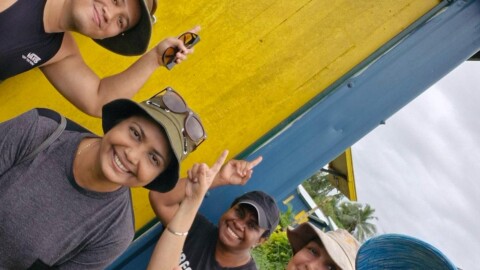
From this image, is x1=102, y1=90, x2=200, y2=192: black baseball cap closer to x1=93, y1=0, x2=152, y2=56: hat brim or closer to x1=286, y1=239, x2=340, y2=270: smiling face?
x1=93, y1=0, x2=152, y2=56: hat brim

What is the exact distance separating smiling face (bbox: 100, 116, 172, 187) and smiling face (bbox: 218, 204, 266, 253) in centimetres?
119

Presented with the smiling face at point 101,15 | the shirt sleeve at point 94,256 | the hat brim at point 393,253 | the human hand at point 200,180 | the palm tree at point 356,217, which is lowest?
the hat brim at point 393,253

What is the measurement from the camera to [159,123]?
1972 mm

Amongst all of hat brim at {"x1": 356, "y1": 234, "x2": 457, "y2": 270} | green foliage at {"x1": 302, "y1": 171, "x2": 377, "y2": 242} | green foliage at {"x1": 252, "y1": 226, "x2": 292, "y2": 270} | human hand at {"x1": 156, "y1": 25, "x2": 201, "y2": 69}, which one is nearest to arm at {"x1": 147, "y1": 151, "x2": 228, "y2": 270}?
human hand at {"x1": 156, "y1": 25, "x2": 201, "y2": 69}

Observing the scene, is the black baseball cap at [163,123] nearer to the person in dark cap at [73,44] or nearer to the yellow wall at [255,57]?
the person in dark cap at [73,44]

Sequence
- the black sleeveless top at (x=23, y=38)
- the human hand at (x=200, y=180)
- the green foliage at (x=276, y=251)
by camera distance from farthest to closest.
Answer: the green foliage at (x=276, y=251) < the human hand at (x=200, y=180) < the black sleeveless top at (x=23, y=38)

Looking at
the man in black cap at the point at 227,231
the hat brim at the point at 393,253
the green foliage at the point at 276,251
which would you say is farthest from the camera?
the green foliage at the point at 276,251

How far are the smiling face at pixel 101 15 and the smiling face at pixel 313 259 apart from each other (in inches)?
63.4

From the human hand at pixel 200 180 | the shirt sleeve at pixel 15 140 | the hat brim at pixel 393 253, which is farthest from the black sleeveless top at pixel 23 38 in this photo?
the hat brim at pixel 393 253

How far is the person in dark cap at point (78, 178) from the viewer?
184 centimetres

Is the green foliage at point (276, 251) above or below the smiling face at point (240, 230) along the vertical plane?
above

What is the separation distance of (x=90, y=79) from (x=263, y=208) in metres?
1.41

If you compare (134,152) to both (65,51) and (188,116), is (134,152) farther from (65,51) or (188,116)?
(65,51)

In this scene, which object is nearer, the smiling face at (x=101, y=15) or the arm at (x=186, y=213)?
the smiling face at (x=101, y=15)
